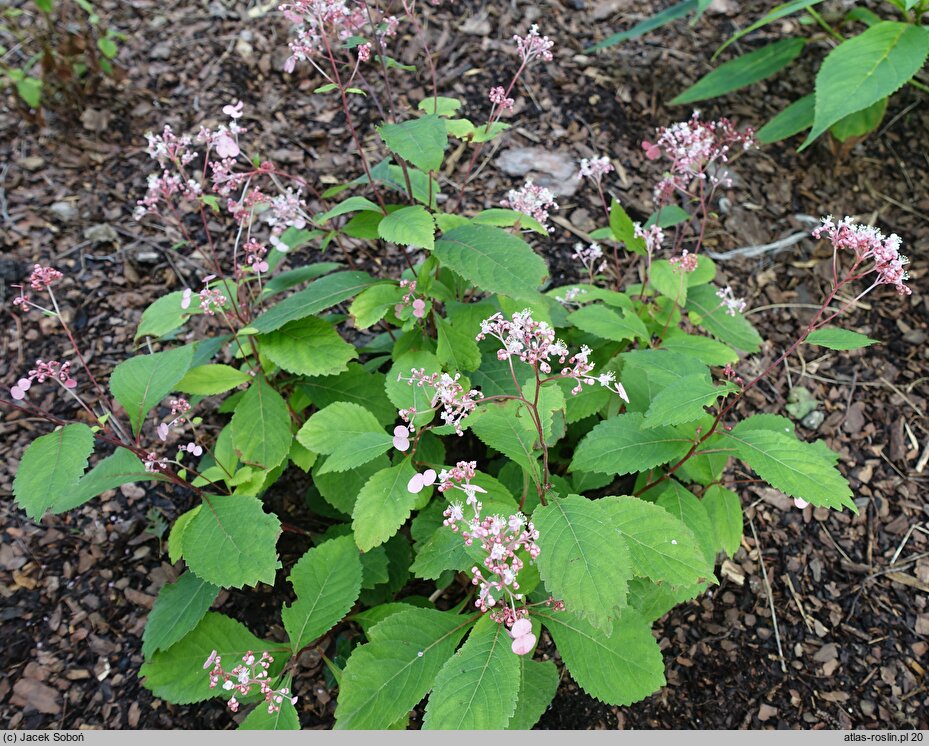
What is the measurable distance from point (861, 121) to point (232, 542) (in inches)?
119

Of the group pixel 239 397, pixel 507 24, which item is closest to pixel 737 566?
pixel 239 397

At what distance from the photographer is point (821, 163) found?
134 inches

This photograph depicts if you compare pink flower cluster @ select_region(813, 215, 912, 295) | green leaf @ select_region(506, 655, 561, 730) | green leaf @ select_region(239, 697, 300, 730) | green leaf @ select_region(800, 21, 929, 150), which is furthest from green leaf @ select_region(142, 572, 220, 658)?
green leaf @ select_region(800, 21, 929, 150)

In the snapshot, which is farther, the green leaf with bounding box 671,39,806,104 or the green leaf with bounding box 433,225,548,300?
the green leaf with bounding box 671,39,806,104

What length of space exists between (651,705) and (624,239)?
1442 mm

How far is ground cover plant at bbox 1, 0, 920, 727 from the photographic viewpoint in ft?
5.25

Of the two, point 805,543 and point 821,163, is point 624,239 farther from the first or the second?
point 821,163

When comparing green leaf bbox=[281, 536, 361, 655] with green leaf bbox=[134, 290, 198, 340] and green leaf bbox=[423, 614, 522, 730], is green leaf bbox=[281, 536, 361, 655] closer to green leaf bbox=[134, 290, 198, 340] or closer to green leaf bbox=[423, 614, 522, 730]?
green leaf bbox=[423, 614, 522, 730]

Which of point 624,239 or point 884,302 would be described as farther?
point 884,302

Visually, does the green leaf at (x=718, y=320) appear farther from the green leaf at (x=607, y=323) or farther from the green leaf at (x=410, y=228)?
the green leaf at (x=410, y=228)

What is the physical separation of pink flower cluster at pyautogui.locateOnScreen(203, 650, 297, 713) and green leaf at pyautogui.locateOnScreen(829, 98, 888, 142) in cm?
306

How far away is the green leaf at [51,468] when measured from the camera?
1.67 metres

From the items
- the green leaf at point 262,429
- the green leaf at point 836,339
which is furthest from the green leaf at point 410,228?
the green leaf at point 836,339

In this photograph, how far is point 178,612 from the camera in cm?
190
